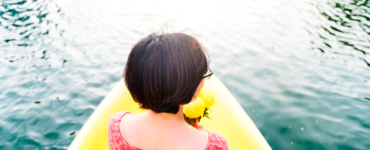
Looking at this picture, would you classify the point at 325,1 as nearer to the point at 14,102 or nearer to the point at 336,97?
the point at 336,97

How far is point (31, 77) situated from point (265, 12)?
5.41m

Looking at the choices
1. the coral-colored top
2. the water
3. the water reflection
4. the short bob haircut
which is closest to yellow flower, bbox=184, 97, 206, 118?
the coral-colored top

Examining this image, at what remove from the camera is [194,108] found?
5.08 feet

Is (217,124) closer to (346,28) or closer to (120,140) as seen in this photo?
(120,140)

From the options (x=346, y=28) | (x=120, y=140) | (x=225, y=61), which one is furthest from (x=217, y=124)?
(x=346, y=28)

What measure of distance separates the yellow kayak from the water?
2.77 feet

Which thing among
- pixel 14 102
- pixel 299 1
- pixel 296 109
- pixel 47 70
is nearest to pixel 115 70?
pixel 47 70

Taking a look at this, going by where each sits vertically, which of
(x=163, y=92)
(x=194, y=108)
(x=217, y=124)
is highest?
(x=163, y=92)

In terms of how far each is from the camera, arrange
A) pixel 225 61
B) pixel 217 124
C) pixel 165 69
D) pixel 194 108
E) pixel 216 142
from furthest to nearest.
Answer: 1. pixel 225 61
2. pixel 217 124
3. pixel 194 108
4. pixel 216 142
5. pixel 165 69

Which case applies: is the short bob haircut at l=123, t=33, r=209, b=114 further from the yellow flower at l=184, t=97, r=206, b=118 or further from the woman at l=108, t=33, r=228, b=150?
the yellow flower at l=184, t=97, r=206, b=118

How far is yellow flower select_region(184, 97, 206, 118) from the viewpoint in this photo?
5.08 feet

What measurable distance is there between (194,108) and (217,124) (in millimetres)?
699

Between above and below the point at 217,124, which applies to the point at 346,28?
below

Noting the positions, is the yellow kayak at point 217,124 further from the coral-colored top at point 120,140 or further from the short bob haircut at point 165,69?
Result: the short bob haircut at point 165,69
